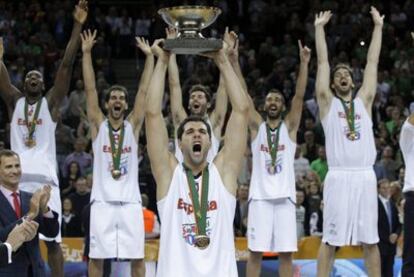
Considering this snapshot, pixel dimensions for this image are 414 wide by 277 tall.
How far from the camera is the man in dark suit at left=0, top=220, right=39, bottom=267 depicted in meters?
8.88

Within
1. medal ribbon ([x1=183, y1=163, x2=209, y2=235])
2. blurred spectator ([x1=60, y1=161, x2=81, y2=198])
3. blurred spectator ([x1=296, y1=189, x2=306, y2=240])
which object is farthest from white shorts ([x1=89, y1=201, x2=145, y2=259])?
blurred spectator ([x1=60, y1=161, x2=81, y2=198])

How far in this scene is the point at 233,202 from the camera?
8750 millimetres

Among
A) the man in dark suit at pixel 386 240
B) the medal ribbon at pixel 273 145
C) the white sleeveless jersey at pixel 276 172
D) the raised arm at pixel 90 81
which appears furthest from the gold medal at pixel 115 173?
the man in dark suit at pixel 386 240

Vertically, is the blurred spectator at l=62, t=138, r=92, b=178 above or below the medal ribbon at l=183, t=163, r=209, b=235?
above

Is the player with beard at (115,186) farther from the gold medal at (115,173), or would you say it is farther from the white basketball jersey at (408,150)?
the white basketball jersey at (408,150)

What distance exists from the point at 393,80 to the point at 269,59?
2.66 m

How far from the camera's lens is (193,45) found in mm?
8922

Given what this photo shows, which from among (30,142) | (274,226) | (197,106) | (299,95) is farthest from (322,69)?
(30,142)

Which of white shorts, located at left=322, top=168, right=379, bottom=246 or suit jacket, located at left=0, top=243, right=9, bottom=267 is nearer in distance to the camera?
suit jacket, located at left=0, top=243, right=9, bottom=267

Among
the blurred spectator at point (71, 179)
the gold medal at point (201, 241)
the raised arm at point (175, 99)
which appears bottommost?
the gold medal at point (201, 241)

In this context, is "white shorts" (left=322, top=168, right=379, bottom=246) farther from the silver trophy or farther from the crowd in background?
the crowd in background

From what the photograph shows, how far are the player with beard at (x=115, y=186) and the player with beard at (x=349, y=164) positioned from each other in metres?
2.10

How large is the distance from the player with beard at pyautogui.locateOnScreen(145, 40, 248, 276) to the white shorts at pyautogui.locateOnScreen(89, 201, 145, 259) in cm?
378

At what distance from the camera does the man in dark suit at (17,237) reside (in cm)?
888
